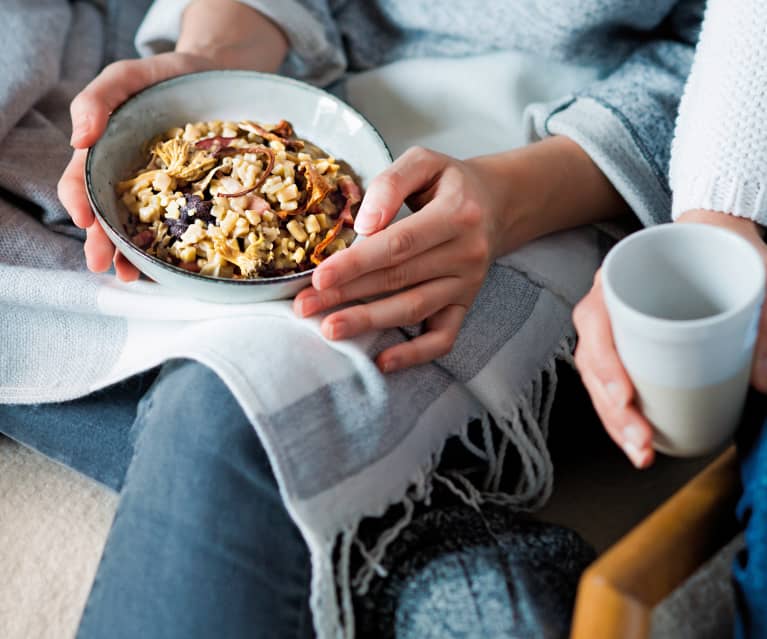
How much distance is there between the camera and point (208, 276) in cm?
73

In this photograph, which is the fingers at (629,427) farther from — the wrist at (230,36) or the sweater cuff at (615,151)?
the wrist at (230,36)

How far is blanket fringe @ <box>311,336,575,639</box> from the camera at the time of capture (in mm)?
665

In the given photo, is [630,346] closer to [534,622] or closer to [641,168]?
[534,622]

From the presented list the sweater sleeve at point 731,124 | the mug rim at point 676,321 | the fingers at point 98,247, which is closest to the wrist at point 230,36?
the fingers at point 98,247

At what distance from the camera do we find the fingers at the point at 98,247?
79 cm

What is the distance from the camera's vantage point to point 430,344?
2.49ft

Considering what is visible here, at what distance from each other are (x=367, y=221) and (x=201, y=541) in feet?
0.89

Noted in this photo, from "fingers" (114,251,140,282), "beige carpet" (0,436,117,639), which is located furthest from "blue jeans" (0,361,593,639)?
"beige carpet" (0,436,117,639)

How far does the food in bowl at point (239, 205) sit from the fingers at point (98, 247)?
0.08 ft

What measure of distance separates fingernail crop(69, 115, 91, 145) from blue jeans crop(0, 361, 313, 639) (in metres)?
0.24

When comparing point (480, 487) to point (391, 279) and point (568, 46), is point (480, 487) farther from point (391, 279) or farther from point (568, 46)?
point (568, 46)

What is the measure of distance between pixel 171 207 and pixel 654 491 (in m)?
0.53

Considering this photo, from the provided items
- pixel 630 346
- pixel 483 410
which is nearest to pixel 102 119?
pixel 483 410

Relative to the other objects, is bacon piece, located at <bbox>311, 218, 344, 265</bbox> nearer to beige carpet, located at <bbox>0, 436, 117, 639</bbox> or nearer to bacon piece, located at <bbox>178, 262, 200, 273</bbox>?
bacon piece, located at <bbox>178, 262, 200, 273</bbox>
